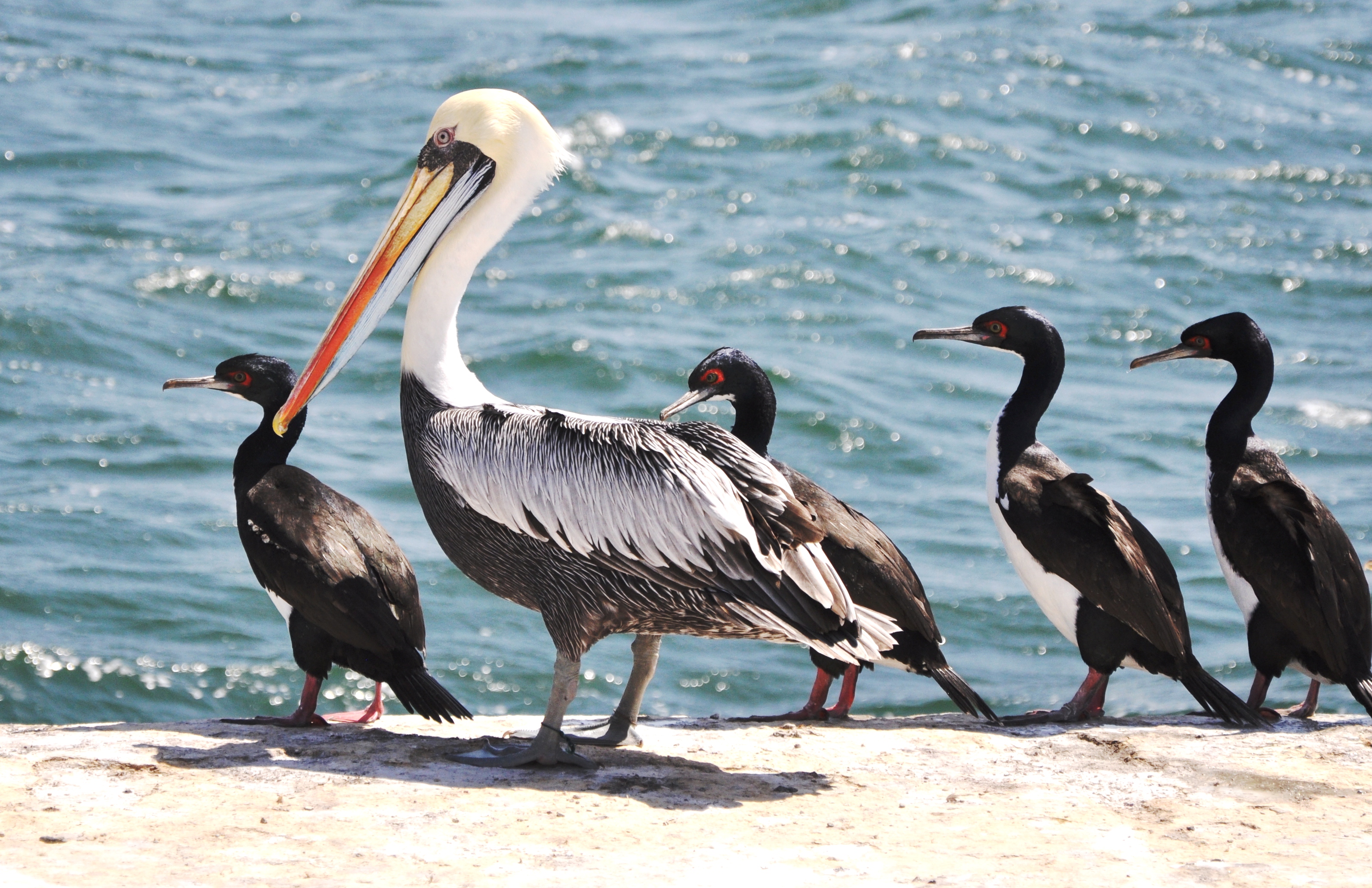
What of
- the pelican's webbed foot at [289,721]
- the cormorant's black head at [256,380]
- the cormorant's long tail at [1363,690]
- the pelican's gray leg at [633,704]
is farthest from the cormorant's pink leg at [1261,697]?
the cormorant's black head at [256,380]

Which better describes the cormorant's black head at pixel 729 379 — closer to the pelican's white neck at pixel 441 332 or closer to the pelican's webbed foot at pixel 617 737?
the pelican's white neck at pixel 441 332

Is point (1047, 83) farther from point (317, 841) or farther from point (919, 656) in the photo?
point (317, 841)

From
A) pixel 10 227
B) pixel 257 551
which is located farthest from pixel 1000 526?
pixel 10 227

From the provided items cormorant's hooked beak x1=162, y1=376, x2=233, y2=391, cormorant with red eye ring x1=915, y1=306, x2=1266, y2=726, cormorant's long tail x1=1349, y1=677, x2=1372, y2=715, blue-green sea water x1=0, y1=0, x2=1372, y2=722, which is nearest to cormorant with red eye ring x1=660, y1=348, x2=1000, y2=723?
cormorant with red eye ring x1=915, y1=306, x2=1266, y2=726

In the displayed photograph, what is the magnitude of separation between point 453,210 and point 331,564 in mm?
1200

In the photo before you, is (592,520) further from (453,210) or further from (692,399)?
(453,210)

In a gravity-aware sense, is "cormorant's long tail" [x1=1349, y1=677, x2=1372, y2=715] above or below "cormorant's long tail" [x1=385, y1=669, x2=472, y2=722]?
above

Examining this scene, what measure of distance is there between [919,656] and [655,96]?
13751mm

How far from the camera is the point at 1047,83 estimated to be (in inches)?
742

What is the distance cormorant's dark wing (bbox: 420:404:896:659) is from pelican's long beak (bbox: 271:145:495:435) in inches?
23.6

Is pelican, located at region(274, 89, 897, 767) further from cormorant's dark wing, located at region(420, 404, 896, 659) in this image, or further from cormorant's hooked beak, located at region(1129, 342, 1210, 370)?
cormorant's hooked beak, located at region(1129, 342, 1210, 370)

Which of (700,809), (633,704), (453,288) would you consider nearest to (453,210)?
(453,288)

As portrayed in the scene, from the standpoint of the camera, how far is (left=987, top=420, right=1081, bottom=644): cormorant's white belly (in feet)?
18.0

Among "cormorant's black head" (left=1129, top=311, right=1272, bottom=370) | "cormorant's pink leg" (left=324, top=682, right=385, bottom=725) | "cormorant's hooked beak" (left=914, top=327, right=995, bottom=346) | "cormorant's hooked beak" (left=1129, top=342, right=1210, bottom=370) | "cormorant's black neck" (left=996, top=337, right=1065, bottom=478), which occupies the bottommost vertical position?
"cormorant's pink leg" (left=324, top=682, right=385, bottom=725)
